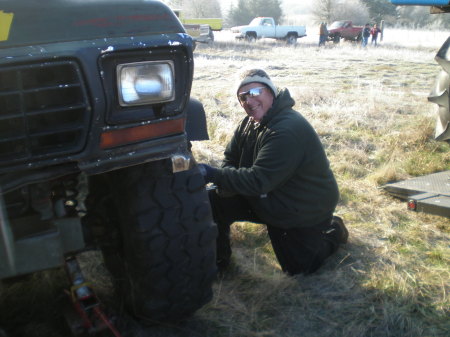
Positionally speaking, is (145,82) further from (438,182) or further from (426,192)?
(438,182)

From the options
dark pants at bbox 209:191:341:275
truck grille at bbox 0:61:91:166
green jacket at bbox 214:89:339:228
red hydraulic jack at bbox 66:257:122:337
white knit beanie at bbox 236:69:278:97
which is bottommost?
dark pants at bbox 209:191:341:275

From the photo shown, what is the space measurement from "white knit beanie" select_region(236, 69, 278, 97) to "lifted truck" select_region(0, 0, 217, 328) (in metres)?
1.00

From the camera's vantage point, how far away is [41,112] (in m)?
1.63

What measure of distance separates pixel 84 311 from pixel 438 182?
3.24m

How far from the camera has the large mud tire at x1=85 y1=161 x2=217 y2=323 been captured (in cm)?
213

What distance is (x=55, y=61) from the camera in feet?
5.24

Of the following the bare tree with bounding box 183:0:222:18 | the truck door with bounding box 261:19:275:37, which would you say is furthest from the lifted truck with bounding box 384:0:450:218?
the bare tree with bounding box 183:0:222:18

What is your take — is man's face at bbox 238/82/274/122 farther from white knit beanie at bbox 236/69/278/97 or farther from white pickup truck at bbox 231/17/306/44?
white pickup truck at bbox 231/17/306/44

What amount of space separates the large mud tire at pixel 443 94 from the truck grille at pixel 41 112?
3167 mm

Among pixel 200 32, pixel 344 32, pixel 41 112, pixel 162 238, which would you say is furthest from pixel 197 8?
pixel 41 112

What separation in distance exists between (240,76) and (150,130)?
1.41 meters

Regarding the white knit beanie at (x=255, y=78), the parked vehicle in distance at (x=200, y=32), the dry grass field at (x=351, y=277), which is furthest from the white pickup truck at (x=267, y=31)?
the white knit beanie at (x=255, y=78)

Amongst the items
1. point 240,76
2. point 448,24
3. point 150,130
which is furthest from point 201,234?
point 448,24

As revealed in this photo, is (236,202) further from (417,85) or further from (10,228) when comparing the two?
(417,85)
